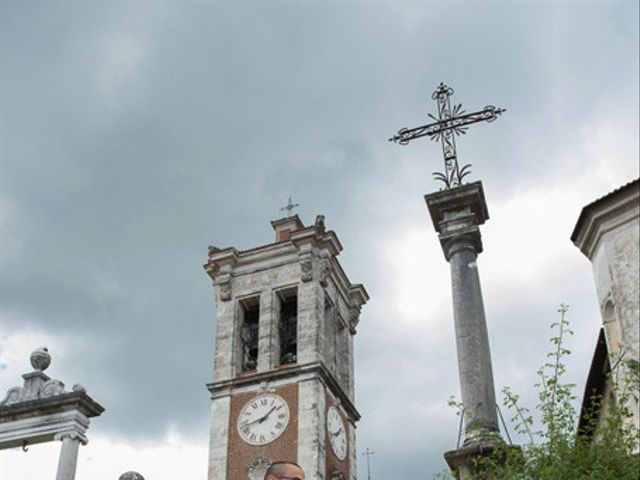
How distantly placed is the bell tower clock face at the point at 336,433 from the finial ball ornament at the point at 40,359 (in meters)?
12.9

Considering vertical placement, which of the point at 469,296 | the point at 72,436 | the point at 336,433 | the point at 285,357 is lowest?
the point at 72,436

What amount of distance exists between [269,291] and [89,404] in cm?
1528

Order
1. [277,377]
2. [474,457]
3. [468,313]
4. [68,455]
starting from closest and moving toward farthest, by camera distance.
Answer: [474,457], [468,313], [68,455], [277,377]

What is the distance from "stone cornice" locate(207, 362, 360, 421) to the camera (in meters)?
30.2

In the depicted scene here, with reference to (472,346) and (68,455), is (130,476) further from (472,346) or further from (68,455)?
(472,346)

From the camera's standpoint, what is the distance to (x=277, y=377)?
30562mm

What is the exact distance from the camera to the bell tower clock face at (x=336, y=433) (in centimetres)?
3030

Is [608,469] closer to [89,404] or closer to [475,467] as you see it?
[475,467]

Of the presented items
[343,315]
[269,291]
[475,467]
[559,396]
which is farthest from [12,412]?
[343,315]

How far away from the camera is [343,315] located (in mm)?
35406

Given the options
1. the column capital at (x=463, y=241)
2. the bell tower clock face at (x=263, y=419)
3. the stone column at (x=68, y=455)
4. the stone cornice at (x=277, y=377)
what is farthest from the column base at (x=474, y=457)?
the stone cornice at (x=277, y=377)

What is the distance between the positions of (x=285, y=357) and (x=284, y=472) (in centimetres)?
522

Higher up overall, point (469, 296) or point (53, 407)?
point (53, 407)

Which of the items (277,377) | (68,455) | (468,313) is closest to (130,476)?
(68,455)
